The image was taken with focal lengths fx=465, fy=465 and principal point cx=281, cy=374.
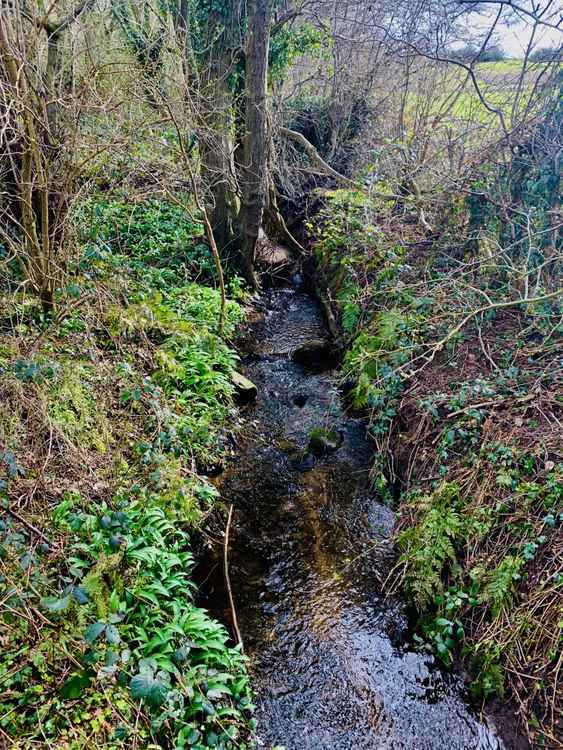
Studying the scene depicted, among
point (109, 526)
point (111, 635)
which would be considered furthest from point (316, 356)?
point (111, 635)

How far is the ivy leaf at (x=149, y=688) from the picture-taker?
2.26 metres

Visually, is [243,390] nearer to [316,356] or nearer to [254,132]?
[316,356]

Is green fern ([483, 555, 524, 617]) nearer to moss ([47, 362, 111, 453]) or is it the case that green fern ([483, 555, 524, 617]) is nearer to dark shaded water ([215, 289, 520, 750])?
dark shaded water ([215, 289, 520, 750])

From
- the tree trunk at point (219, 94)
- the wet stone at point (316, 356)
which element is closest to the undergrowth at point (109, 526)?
the wet stone at point (316, 356)

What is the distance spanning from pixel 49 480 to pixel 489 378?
4540 millimetres

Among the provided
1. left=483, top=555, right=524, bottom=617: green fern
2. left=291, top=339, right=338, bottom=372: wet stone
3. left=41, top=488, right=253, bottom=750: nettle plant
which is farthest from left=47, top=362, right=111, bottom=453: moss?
left=291, top=339, right=338, bottom=372: wet stone

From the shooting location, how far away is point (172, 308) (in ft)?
24.5

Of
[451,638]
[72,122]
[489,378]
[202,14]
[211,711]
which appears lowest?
[451,638]

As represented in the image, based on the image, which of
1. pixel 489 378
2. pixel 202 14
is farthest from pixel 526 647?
pixel 202 14

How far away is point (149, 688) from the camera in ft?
7.48

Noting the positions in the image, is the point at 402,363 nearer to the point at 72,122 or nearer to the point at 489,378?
the point at 489,378

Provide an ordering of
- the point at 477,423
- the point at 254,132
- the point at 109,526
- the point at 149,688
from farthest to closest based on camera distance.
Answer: the point at 254,132 < the point at 477,423 < the point at 109,526 < the point at 149,688

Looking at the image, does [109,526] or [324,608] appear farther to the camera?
[324,608]

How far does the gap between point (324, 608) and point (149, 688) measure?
87.0 inches
